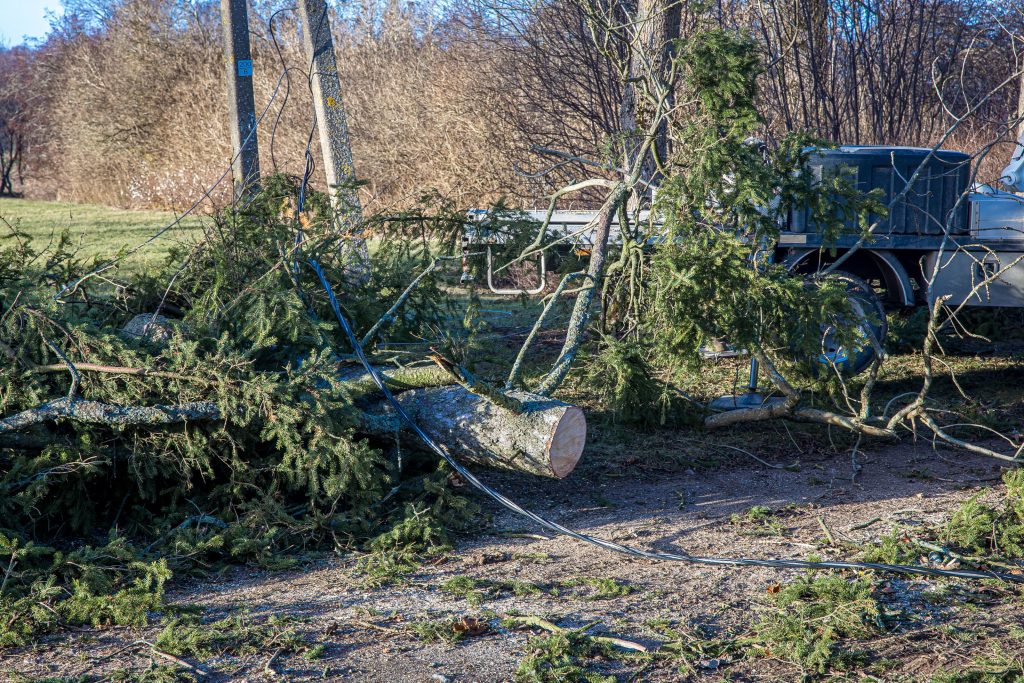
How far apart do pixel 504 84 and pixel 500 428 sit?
9123 millimetres

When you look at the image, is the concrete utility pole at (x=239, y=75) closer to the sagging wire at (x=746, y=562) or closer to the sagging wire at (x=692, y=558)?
the sagging wire at (x=692, y=558)

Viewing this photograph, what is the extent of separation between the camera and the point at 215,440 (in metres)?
4.25

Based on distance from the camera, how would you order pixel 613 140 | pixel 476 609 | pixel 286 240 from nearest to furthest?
pixel 476 609 → pixel 286 240 → pixel 613 140

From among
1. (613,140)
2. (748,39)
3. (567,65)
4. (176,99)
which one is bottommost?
(613,140)

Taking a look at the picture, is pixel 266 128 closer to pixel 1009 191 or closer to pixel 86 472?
pixel 1009 191

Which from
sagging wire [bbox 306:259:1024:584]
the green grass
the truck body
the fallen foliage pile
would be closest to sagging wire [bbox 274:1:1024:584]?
sagging wire [bbox 306:259:1024:584]

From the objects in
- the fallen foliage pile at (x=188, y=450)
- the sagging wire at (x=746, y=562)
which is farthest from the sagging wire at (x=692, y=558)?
the fallen foliage pile at (x=188, y=450)

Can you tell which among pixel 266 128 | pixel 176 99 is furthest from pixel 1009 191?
pixel 176 99

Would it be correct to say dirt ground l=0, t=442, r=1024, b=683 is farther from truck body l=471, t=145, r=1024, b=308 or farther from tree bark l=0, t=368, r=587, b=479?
truck body l=471, t=145, r=1024, b=308

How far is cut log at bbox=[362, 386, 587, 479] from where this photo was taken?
169 inches

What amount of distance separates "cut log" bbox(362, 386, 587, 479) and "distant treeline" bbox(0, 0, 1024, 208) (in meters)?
2.03

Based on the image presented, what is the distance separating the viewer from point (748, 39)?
5.30 m

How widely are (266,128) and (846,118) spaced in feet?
32.1

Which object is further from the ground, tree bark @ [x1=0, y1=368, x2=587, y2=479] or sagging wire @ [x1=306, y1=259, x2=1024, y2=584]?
tree bark @ [x1=0, y1=368, x2=587, y2=479]
